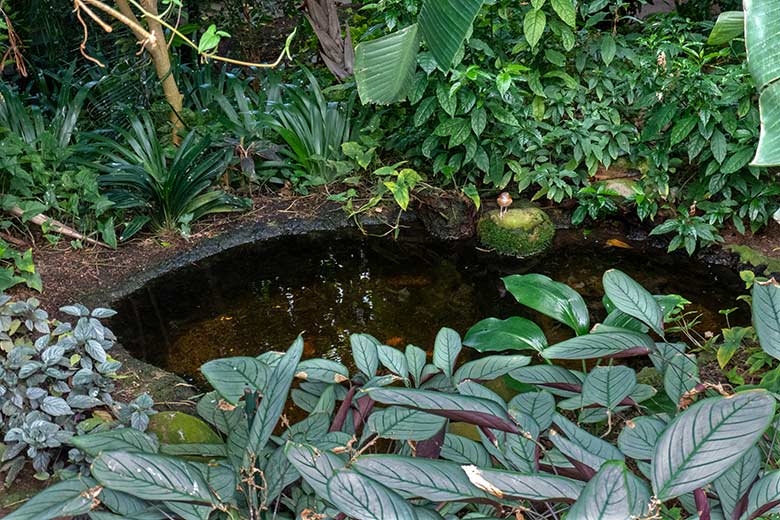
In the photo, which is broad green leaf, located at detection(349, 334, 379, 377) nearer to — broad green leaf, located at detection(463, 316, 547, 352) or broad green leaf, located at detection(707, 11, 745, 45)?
broad green leaf, located at detection(463, 316, 547, 352)

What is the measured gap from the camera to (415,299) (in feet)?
10.6

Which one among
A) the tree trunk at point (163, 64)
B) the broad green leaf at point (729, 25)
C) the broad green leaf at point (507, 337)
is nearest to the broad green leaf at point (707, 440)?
the broad green leaf at point (729, 25)

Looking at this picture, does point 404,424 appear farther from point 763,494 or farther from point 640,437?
point 763,494

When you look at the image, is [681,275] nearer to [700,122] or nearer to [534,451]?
[700,122]

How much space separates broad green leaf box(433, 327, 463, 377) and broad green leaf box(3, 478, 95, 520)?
82 cm

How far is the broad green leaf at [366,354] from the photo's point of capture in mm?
1827

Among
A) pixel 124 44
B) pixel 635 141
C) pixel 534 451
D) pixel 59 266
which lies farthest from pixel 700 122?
pixel 124 44

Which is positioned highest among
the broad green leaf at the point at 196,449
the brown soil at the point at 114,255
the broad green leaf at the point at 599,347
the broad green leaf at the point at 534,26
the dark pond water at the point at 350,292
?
the broad green leaf at the point at 534,26

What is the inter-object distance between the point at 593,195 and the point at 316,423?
2.43 m

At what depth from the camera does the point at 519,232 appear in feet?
11.8

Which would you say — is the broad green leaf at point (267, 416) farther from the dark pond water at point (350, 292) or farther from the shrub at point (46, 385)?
the dark pond water at point (350, 292)

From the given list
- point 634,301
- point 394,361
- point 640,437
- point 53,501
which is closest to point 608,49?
point 634,301

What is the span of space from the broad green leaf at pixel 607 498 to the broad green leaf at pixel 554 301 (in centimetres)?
111

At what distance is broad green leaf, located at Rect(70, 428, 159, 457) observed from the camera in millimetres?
1616
